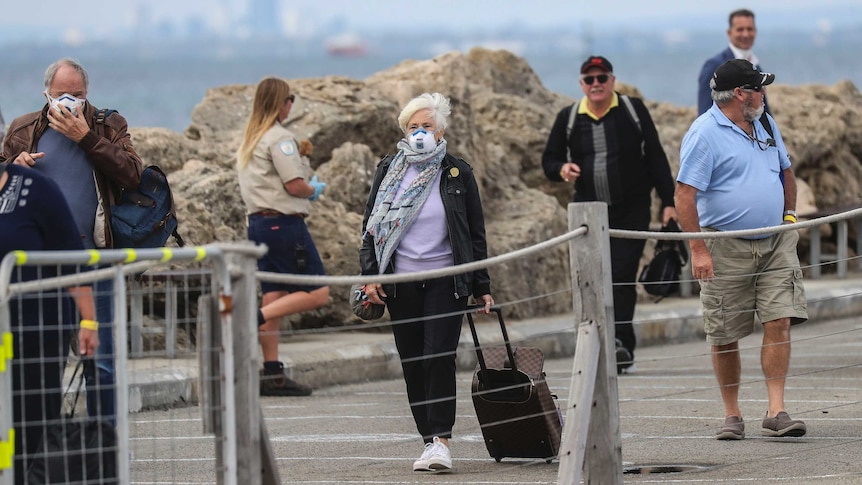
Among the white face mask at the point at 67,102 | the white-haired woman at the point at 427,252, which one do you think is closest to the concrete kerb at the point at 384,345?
the white-haired woman at the point at 427,252

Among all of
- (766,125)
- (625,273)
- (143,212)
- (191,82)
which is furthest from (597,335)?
(191,82)

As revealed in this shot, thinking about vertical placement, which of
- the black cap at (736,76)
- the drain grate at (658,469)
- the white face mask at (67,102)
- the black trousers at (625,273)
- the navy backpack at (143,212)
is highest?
the black cap at (736,76)

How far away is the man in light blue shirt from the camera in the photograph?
27.6 feet

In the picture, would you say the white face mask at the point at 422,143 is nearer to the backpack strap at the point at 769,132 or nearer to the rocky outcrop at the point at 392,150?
the backpack strap at the point at 769,132

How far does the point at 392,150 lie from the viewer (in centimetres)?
1448

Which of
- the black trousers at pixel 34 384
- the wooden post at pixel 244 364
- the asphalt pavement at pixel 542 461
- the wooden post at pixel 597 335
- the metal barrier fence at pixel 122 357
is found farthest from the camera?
the asphalt pavement at pixel 542 461

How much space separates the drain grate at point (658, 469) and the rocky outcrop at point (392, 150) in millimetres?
4922

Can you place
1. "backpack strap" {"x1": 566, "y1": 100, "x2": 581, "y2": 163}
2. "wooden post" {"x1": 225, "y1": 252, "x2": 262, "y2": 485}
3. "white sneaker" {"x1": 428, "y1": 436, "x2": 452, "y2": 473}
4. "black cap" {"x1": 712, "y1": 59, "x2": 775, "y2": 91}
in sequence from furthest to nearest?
"backpack strap" {"x1": 566, "y1": 100, "x2": 581, "y2": 163}, "black cap" {"x1": 712, "y1": 59, "x2": 775, "y2": 91}, "white sneaker" {"x1": 428, "y1": 436, "x2": 452, "y2": 473}, "wooden post" {"x1": 225, "y1": 252, "x2": 262, "y2": 485}

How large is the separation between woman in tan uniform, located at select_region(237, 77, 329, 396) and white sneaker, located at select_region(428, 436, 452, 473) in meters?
3.12

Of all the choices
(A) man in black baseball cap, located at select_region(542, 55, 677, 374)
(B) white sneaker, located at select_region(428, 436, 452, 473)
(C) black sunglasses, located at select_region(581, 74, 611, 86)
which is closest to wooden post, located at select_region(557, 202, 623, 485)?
(B) white sneaker, located at select_region(428, 436, 452, 473)

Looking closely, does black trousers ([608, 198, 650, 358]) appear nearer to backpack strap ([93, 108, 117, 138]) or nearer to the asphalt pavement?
the asphalt pavement

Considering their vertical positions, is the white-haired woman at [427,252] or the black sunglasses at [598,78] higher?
the black sunglasses at [598,78]

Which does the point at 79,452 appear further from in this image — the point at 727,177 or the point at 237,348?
the point at 727,177

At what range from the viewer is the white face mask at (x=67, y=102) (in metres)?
7.61
